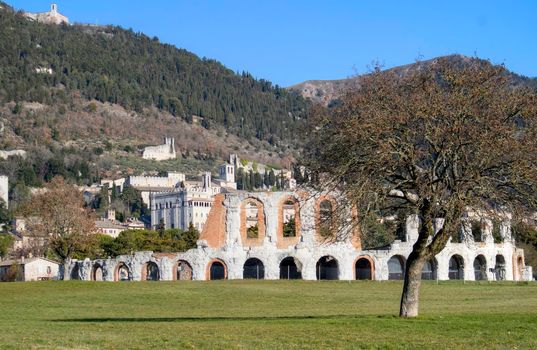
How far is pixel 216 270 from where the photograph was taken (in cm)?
6238

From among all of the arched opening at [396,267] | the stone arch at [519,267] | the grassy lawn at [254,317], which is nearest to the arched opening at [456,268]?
the arched opening at [396,267]

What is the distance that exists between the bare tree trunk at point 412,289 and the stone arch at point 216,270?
125 ft

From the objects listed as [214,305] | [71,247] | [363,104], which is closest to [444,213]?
[363,104]

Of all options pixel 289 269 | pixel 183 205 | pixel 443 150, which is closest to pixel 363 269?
pixel 289 269

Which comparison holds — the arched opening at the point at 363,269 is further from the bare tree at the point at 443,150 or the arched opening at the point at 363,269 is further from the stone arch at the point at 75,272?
the bare tree at the point at 443,150

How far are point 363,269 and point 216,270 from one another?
9282mm

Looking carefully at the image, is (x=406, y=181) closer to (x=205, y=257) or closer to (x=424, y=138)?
(x=424, y=138)

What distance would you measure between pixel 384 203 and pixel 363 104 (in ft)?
8.26

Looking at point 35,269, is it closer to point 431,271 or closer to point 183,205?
point 431,271

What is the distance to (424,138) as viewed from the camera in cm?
2367

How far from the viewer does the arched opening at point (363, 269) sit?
6134 centimetres

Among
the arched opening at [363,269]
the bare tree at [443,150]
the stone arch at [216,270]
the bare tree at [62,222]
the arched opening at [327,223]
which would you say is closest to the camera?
the bare tree at [443,150]

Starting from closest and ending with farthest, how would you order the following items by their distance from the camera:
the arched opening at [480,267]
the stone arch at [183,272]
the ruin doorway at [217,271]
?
the ruin doorway at [217,271]
the arched opening at [480,267]
the stone arch at [183,272]

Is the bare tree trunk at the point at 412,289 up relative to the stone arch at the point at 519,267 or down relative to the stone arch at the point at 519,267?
down
